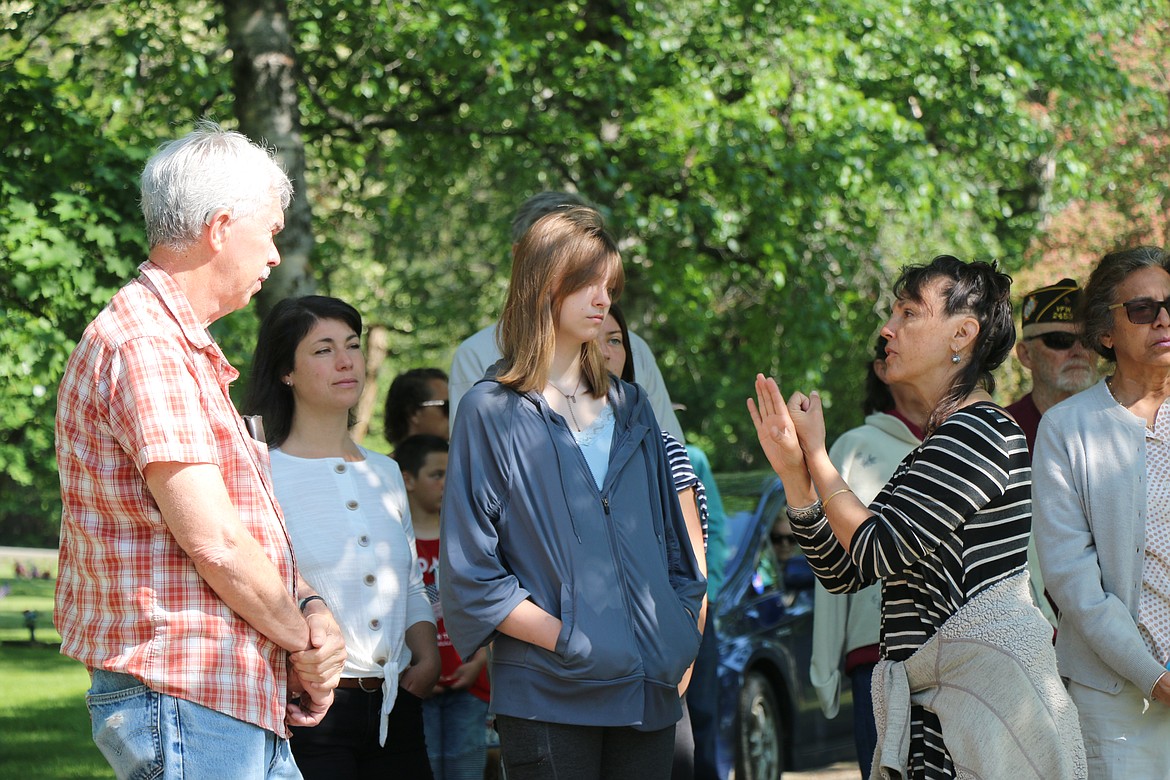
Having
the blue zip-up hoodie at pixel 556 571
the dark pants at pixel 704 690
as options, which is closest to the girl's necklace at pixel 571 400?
the blue zip-up hoodie at pixel 556 571

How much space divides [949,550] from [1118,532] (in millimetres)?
874

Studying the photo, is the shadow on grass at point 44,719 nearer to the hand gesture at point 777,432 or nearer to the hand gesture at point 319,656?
the hand gesture at point 319,656

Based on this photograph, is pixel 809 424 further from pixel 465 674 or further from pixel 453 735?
pixel 453 735

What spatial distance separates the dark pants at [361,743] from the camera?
142 inches

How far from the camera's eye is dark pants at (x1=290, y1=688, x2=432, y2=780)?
361 centimetres

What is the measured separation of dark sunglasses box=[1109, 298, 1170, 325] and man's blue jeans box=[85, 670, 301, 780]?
2.83 meters

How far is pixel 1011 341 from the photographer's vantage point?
11.1ft

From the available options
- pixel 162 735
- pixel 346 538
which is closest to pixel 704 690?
pixel 346 538

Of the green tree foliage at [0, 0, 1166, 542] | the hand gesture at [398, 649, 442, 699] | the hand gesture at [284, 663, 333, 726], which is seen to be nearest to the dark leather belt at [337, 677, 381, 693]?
the hand gesture at [398, 649, 442, 699]

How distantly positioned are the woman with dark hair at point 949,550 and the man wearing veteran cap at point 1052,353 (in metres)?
Answer: 1.63

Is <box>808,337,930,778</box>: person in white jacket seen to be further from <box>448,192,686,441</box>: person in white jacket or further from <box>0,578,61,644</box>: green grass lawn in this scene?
<box>0,578,61,644</box>: green grass lawn

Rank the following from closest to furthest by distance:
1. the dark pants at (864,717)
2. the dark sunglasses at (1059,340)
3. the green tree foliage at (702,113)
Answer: the dark pants at (864,717) → the dark sunglasses at (1059,340) → the green tree foliage at (702,113)

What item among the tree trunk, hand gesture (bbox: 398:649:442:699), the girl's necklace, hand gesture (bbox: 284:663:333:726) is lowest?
hand gesture (bbox: 398:649:442:699)

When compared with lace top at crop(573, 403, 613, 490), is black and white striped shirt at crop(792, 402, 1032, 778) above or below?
below
